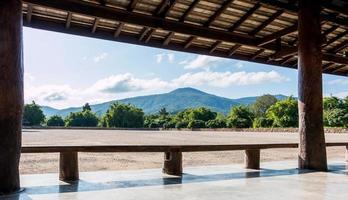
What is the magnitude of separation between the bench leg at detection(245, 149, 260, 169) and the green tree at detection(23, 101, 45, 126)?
5766cm

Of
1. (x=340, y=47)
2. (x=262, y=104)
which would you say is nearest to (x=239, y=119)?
(x=262, y=104)

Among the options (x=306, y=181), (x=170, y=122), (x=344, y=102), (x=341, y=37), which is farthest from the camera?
(x=170, y=122)

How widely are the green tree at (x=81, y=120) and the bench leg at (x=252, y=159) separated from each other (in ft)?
195

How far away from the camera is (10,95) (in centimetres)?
430

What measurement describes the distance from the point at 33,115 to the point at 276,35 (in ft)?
192

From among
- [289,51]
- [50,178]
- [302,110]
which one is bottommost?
[50,178]

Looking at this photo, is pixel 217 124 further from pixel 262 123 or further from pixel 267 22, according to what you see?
pixel 267 22

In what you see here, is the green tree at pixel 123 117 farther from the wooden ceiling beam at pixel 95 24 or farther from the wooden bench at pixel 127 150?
the wooden bench at pixel 127 150

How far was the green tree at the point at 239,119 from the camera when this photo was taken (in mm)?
52312

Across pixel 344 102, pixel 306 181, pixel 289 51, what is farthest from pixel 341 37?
pixel 344 102

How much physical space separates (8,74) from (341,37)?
7756 mm

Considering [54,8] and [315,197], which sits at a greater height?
[54,8]

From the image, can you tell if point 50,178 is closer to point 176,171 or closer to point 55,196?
point 55,196

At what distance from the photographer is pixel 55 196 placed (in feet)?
13.8
